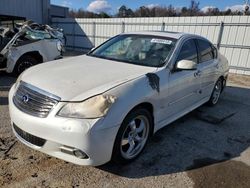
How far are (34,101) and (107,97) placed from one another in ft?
2.64

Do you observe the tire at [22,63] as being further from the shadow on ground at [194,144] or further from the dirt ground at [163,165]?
the shadow on ground at [194,144]

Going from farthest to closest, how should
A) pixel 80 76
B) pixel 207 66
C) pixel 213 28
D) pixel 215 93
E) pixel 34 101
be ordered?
pixel 213 28 < pixel 215 93 < pixel 207 66 < pixel 80 76 < pixel 34 101

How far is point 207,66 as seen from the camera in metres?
4.84

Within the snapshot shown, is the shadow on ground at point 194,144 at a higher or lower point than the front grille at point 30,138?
lower

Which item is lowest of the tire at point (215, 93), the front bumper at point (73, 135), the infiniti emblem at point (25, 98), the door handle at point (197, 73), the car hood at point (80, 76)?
the tire at point (215, 93)

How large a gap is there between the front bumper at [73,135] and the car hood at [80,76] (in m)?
0.27

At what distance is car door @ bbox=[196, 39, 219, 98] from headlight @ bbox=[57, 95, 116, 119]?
2503 mm

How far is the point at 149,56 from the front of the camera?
152 inches

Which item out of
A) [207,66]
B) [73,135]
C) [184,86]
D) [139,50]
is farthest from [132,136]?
[207,66]

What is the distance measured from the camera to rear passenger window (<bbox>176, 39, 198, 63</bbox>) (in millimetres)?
4027

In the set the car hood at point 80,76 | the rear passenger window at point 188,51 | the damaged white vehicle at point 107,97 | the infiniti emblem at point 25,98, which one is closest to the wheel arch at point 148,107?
the damaged white vehicle at point 107,97

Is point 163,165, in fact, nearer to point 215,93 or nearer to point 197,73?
point 197,73

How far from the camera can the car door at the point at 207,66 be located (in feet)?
15.4

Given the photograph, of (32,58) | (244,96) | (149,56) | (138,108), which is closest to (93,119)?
(138,108)
